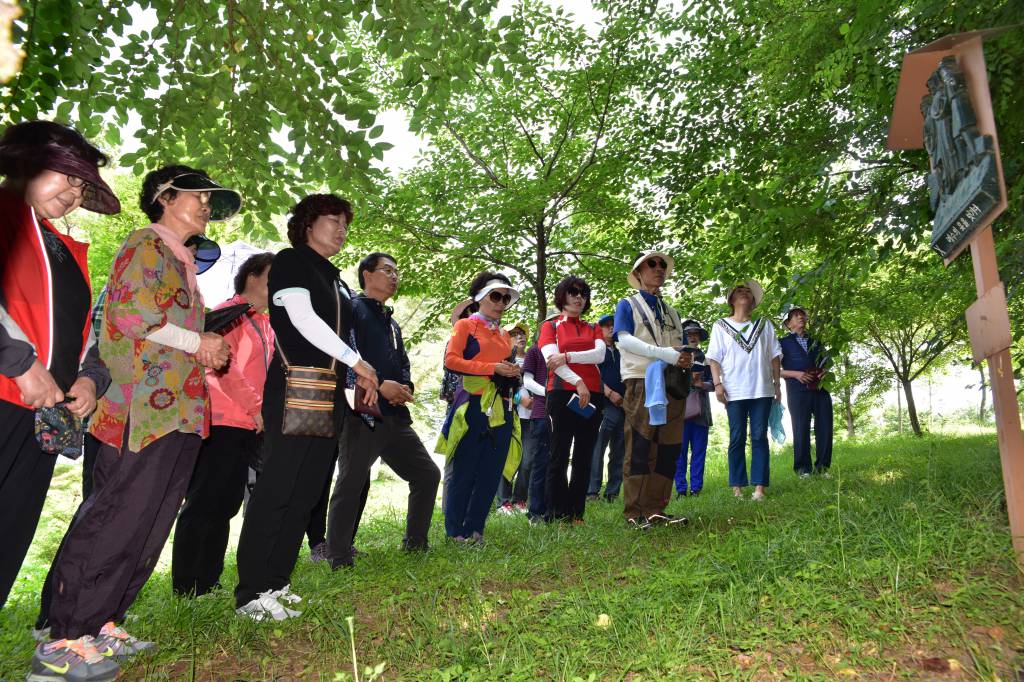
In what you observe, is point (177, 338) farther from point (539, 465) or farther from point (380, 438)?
point (539, 465)

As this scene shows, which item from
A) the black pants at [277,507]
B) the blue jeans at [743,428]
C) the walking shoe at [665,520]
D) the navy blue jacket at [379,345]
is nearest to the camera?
the black pants at [277,507]

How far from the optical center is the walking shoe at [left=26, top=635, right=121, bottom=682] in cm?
297

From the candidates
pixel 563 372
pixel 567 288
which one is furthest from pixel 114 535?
pixel 567 288

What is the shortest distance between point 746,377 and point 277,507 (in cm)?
538

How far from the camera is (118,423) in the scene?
3238 millimetres

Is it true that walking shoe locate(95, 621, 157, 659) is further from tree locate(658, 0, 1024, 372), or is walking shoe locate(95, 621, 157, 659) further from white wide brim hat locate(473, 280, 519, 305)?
tree locate(658, 0, 1024, 372)

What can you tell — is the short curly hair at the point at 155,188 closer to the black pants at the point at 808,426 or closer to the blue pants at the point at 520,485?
the blue pants at the point at 520,485

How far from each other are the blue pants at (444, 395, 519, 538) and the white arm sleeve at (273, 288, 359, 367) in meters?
2.17

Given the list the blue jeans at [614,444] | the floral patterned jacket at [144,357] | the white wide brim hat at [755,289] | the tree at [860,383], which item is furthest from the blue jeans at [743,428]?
the tree at [860,383]

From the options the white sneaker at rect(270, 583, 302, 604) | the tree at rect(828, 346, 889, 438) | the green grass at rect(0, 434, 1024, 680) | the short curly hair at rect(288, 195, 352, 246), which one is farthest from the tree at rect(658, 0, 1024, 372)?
the tree at rect(828, 346, 889, 438)

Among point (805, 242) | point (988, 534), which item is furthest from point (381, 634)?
→ point (805, 242)

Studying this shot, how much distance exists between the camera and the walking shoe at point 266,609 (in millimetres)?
3789

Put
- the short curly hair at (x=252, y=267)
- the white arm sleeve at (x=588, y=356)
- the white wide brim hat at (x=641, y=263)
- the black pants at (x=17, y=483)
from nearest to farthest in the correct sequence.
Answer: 1. the black pants at (x=17, y=483)
2. the short curly hair at (x=252, y=267)
3. the white wide brim hat at (x=641, y=263)
4. the white arm sleeve at (x=588, y=356)

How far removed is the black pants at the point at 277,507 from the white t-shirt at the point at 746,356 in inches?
200
